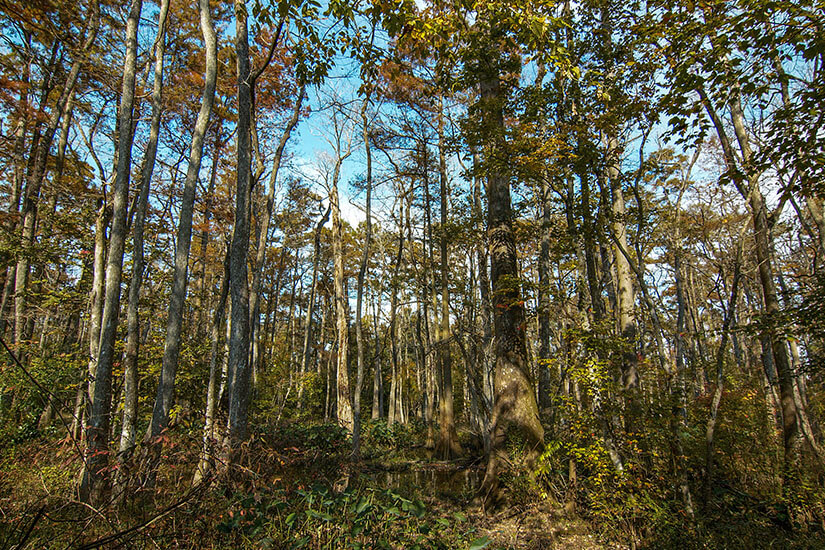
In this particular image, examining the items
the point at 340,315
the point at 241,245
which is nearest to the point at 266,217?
the point at 340,315

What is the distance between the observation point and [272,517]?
391 centimetres

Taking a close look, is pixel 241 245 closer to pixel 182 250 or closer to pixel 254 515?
pixel 182 250

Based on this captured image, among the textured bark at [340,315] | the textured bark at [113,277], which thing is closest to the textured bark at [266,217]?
the textured bark at [340,315]

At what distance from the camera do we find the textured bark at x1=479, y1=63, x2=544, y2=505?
561cm

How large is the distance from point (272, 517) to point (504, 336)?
153 inches

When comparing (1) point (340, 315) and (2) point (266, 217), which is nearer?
(2) point (266, 217)

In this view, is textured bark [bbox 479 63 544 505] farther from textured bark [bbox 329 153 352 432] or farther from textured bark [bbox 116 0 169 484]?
textured bark [bbox 329 153 352 432]

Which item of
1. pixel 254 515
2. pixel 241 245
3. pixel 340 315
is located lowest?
pixel 254 515

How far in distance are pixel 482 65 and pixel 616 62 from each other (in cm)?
269

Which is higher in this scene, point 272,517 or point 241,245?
point 241,245

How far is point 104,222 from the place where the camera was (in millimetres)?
7961

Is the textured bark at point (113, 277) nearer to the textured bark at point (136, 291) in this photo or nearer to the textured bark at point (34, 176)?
the textured bark at point (136, 291)

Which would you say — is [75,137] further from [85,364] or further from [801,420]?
[801,420]

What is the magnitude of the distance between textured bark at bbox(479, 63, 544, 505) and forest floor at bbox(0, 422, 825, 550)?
1.41 ft
